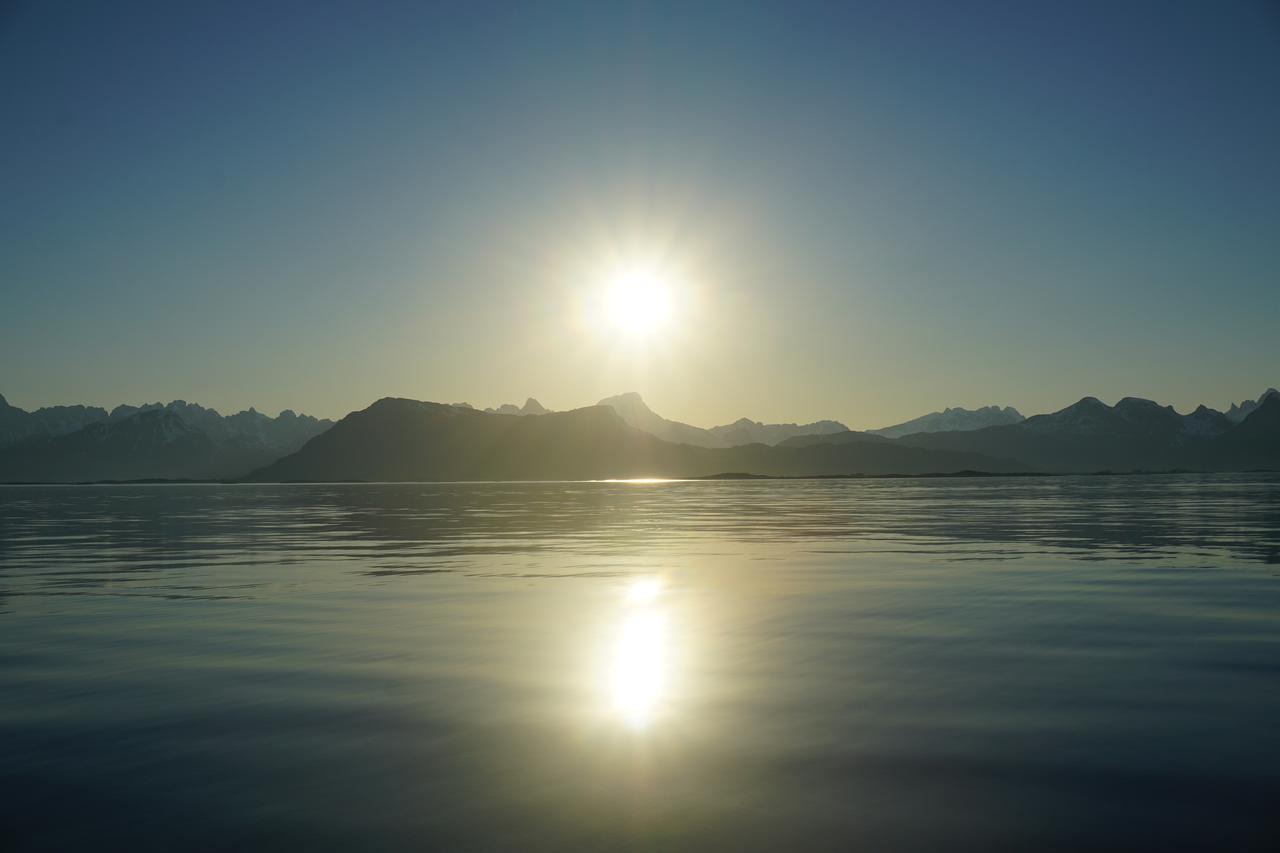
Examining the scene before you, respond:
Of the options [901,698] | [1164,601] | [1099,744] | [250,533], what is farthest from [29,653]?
[250,533]

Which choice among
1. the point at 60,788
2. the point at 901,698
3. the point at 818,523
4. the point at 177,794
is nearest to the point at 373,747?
the point at 177,794

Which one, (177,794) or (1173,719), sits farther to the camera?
(1173,719)

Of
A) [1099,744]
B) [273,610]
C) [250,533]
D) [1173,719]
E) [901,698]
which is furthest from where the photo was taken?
[250,533]

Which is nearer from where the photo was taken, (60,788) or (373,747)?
(60,788)

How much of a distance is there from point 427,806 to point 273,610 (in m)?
15.7

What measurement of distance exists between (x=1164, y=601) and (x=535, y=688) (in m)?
18.5

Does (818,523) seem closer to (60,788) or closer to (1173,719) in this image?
(1173,719)

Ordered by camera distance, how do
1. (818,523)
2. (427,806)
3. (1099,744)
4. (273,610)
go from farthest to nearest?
(818,523) < (273,610) < (1099,744) < (427,806)

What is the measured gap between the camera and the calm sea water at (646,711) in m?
8.77

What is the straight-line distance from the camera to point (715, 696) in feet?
45.3

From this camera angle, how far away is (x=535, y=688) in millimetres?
14422

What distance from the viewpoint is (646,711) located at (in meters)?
13.0

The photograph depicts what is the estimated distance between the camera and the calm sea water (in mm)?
8766

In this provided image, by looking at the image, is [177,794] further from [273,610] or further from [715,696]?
[273,610]
